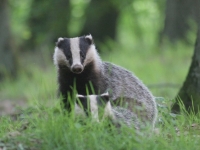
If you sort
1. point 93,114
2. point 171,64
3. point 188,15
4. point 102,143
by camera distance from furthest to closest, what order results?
point 188,15 < point 171,64 < point 93,114 < point 102,143

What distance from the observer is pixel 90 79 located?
15.6ft

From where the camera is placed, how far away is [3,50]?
1141cm

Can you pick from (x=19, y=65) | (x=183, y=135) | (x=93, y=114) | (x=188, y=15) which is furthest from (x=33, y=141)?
(x=188, y=15)

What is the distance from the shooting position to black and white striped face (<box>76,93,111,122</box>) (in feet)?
13.0

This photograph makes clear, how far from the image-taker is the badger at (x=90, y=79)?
468cm

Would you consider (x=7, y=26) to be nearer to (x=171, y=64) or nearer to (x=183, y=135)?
(x=171, y=64)

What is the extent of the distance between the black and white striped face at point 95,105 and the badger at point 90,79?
523 millimetres

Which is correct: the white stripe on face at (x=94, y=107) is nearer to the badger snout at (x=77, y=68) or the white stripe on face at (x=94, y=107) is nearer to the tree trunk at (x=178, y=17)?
the badger snout at (x=77, y=68)

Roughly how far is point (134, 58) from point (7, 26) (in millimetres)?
2788

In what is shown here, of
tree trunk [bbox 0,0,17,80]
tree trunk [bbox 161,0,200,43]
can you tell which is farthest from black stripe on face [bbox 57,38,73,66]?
tree trunk [bbox 161,0,200,43]

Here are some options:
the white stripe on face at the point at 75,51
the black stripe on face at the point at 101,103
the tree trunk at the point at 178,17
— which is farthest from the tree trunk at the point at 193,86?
the tree trunk at the point at 178,17

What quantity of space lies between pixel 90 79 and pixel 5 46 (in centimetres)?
697

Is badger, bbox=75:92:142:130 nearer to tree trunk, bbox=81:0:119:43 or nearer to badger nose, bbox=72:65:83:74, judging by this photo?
badger nose, bbox=72:65:83:74

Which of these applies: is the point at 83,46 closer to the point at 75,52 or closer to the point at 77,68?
the point at 75,52
